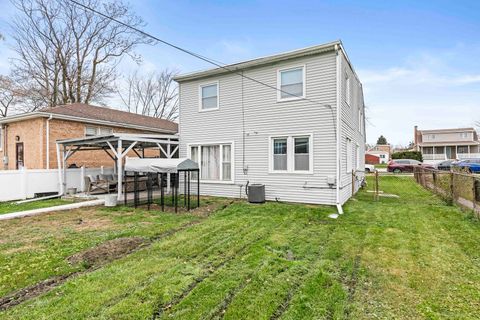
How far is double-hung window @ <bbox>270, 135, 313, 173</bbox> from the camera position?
389 inches

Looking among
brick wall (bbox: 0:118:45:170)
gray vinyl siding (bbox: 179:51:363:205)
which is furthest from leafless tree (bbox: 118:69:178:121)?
gray vinyl siding (bbox: 179:51:363:205)

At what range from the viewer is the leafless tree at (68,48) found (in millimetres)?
22609

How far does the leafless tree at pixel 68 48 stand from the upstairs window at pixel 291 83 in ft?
58.6

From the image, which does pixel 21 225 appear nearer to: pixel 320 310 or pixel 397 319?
pixel 320 310

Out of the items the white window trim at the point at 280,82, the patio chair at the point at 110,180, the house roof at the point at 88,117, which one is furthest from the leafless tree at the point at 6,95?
the white window trim at the point at 280,82

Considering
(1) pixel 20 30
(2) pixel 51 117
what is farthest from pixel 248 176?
(1) pixel 20 30

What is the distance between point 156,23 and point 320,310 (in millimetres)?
11624

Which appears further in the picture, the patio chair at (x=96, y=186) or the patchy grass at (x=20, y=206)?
the patio chair at (x=96, y=186)

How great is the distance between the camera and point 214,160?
39.7 feet

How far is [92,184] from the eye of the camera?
12859 millimetres

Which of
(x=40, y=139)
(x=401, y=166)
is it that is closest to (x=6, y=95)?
(x=40, y=139)

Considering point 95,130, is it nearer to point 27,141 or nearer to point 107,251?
point 27,141

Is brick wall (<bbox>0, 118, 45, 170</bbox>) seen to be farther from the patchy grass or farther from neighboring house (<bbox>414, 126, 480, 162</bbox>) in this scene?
neighboring house (<bbox>414, 126, 480, 162</bbox>)

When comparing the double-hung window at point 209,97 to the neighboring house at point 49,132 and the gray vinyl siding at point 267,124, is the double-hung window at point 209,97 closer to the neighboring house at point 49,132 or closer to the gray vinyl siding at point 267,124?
the gray vinyl siding at point 267,124
